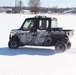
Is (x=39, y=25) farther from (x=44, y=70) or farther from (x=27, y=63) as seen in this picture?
(x=44, y=70)

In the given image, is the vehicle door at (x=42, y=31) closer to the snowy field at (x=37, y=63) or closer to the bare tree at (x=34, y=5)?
the snowy field at (x=37, y=63)

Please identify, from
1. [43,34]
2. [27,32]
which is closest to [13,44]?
[27,32]

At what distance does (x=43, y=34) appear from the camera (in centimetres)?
1176

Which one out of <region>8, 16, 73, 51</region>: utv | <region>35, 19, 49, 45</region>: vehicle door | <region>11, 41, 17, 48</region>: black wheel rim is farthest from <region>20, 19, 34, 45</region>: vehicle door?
<region>11, 41, 17, 48</region>: black wheel rim

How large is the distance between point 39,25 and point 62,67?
155 inches

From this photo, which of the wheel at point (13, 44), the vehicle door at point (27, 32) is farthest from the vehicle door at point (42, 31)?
the wheel at point (13, 44)

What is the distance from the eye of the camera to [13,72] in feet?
25.0

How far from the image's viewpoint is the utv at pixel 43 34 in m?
11.6

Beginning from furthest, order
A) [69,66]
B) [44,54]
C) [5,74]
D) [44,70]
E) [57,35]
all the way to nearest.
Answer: [57,35] < [44,54] < [69,66] < [44,70] < [5,74]

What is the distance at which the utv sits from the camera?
38.1 feet

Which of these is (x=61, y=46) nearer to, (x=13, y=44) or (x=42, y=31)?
(x=42, y=31)

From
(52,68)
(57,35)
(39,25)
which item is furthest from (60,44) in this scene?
(52,68)

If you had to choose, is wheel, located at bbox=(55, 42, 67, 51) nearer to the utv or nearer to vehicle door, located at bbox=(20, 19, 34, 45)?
the utv

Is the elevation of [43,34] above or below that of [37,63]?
above
